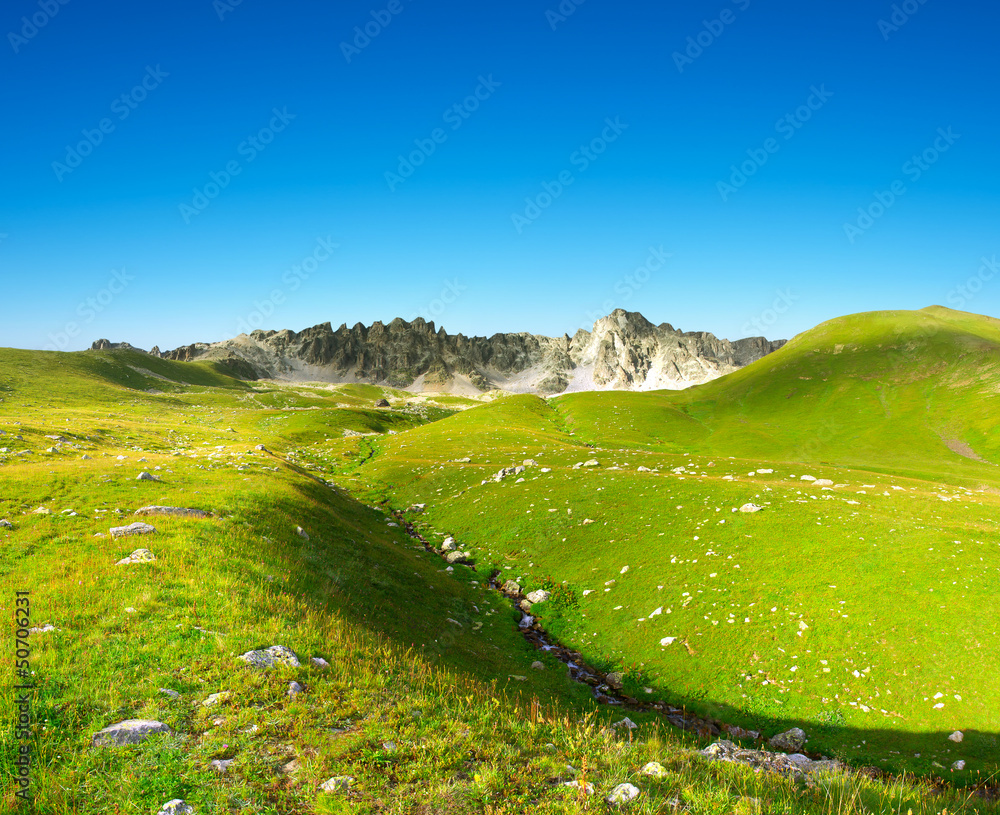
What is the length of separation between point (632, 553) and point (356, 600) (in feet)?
56.4

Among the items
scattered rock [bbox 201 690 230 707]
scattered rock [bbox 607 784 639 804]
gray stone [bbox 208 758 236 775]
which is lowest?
scattered rock [bbox 607 784 639 804]

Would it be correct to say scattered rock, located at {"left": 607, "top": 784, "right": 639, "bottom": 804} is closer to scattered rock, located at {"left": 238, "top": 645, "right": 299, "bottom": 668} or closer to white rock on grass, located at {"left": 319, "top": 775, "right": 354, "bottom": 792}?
white rock on grass, located at {"left": 319, "top": 775, "right": 354, "bottom": 792}

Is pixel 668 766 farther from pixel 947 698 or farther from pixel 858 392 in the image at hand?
pixel 858 392

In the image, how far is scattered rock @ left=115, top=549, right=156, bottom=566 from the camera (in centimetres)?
1463

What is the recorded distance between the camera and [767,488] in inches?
1359

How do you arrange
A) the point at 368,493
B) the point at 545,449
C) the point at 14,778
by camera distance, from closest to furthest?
1. the point at 14,778
2. the point at 368,493
3. the point at 545,449

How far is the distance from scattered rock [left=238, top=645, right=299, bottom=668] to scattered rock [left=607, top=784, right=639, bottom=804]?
23.1ft

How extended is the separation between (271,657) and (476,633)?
1275 centimetres

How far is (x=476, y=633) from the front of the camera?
21.4m

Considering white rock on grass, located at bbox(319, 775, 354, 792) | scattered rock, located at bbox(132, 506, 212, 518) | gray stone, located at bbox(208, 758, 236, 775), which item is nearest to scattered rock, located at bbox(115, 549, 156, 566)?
scattered rock, located at bbox(132, 506, 212, 518)

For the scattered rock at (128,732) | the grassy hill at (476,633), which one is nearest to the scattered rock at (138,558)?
the grassy hill at (476,633)

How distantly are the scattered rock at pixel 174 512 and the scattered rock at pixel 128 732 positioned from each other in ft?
46.9

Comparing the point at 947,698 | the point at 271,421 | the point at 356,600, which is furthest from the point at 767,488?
the point at 271,421

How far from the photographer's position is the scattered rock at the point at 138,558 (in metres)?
14.6
